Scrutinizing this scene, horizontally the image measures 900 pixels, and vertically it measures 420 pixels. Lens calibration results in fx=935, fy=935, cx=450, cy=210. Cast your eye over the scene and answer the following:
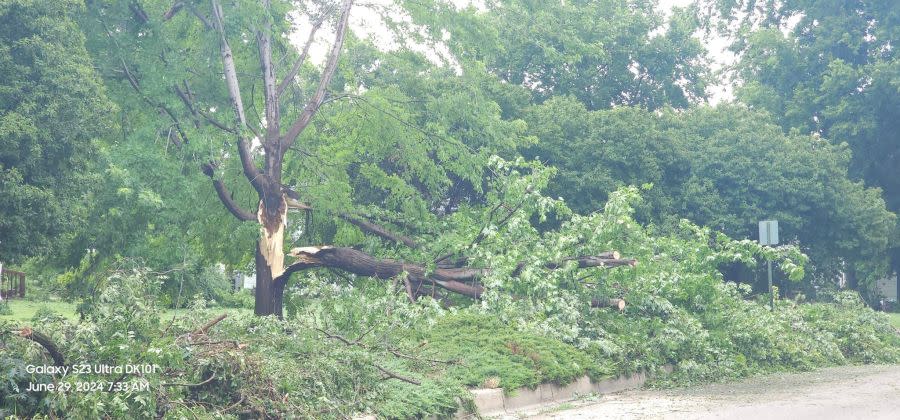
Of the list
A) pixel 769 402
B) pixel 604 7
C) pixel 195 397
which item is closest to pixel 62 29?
pixel 195 397

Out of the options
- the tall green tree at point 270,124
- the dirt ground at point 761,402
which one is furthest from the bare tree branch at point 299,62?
the dirt ground at point 761,402

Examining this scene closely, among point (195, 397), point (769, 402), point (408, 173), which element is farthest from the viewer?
point (408, 173)

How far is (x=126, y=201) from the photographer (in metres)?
14.9

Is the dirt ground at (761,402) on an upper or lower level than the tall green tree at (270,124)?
lower

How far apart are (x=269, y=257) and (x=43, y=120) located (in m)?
4.67

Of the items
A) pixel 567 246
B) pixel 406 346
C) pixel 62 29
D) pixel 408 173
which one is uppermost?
pixel 62 29

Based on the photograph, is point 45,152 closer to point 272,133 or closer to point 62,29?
point 62,29

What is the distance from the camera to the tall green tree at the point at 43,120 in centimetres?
1631

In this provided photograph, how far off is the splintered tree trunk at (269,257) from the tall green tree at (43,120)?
298 centimetres

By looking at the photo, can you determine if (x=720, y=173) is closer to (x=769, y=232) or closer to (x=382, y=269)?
(x=769, y=232)

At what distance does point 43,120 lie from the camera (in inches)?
656

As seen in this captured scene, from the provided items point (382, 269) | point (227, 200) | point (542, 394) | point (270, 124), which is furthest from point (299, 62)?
point (542, 394)

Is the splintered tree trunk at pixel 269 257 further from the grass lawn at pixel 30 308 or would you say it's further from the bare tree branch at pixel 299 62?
the grass lawn at pixel 30 308

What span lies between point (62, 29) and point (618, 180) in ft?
51.9
